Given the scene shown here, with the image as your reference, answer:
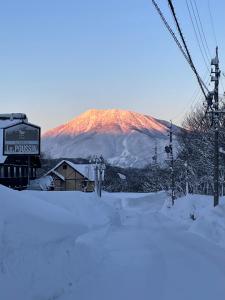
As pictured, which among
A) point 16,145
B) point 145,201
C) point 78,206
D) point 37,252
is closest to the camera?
point 37,252

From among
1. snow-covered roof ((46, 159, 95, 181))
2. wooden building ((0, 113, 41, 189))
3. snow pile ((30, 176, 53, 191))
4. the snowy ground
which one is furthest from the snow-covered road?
snow-covered roof ((46, 159, 95, 181))

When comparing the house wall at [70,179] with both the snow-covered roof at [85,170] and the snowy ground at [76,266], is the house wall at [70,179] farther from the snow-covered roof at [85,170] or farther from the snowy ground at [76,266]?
the snowy ground at [76,266]

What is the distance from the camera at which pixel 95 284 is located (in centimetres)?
1168

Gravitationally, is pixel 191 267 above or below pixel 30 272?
below

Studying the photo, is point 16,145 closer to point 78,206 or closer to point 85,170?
point 85,170

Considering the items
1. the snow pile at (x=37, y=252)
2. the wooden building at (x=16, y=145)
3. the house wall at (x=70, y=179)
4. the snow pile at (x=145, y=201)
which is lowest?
the snow pile at (x=145, y=201)

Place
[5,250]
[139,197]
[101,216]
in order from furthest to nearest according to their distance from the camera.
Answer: [139,197] < [101,216] < [5,250]

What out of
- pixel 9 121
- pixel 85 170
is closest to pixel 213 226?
pixel 9 121

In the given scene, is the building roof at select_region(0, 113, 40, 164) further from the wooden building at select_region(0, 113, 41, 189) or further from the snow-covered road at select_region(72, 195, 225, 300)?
the snow-covered road at select_region(72, 195, 225, 300)

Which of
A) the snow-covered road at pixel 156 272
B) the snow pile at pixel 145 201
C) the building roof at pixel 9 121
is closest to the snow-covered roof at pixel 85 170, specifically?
the snow pile at pixel 145 201

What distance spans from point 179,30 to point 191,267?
675 centimetres

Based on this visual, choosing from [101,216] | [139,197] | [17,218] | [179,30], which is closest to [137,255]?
[17,218]

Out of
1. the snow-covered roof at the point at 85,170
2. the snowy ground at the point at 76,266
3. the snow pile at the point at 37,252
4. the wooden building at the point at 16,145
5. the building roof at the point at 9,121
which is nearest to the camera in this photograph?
the snow pile at the point at 37,252

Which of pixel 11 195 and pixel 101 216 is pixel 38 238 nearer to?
pixel 11 195
